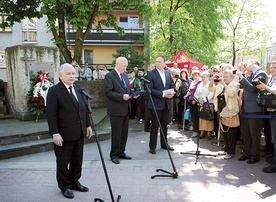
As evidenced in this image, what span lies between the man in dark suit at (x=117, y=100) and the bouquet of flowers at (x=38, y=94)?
325 centimetres

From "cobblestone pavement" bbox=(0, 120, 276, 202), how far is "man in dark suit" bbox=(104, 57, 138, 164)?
44 centimetres

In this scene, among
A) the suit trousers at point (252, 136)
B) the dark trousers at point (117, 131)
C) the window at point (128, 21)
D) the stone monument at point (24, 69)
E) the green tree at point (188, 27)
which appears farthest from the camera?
the window at point (128, 21)

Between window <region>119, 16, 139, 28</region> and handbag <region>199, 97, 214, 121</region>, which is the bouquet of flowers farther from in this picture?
window <region>119, 16, 139, 28</region>

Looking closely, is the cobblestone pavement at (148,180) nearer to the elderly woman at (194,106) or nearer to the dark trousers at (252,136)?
the dark trousers at (252,136)

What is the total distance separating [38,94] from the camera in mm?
7945

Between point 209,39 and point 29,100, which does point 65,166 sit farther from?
point 209,39

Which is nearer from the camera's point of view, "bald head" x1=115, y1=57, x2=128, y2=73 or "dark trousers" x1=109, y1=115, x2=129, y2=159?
"bald head" x1=115, y1=57, x2=128, y2=73

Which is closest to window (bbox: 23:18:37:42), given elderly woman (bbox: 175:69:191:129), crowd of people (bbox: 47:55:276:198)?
elderly woman (bbox: 175:69:191:129)

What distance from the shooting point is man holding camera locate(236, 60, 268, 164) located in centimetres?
509

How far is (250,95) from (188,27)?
14.4 meters

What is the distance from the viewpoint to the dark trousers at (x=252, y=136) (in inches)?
208

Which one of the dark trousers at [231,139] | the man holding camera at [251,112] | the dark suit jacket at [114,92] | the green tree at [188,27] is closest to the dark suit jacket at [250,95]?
the man holding camera at [251,112]

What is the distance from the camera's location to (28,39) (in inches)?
824

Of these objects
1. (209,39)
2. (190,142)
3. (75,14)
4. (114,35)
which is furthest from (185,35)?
(190,142)
